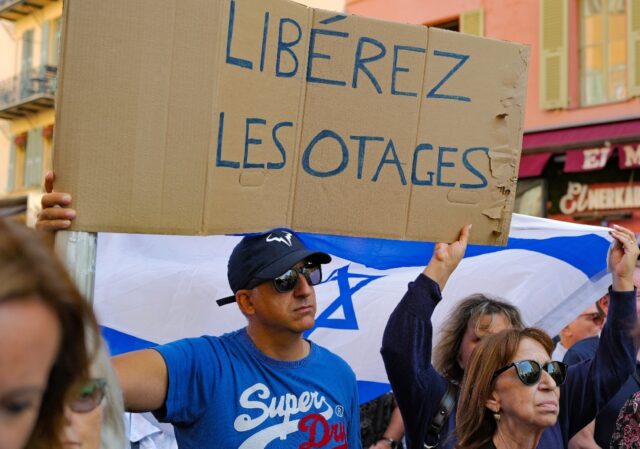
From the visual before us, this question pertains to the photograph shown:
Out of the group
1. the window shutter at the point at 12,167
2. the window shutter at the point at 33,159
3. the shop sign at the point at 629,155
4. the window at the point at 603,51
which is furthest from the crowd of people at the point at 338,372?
the window shutter at the point at 12,167

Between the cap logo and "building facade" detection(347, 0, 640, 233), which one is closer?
the cap logo

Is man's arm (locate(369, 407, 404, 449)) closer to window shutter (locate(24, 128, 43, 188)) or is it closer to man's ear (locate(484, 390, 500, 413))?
man's ear (locate(484, 390, 500, 413))

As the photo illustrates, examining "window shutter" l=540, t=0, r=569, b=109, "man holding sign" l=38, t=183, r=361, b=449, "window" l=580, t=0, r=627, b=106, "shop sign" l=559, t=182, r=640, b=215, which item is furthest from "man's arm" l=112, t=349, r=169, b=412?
"window shutter" l=540, t=0, r=569, b=109

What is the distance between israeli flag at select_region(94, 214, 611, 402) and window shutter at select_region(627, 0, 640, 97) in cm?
1026

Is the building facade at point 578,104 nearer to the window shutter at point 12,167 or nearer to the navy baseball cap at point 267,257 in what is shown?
the navy baseball cap at point 267,257

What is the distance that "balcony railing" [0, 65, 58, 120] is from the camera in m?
30.1

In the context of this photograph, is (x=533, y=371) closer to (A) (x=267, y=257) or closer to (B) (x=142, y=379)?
(A) (x=267, y=257)

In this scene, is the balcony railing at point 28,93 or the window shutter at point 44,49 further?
the window shutter at point 44,49

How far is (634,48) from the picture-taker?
13.9 meters

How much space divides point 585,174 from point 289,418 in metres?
12.7

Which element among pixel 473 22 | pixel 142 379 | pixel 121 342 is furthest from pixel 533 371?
pixel 473 22

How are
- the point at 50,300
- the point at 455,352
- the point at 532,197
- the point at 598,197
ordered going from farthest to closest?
the point at 532,197 → the point at 598,197 → the point at 455,352 → the point at 50,300

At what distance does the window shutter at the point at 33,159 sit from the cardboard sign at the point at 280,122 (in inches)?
1127

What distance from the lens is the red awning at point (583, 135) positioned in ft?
45.1
